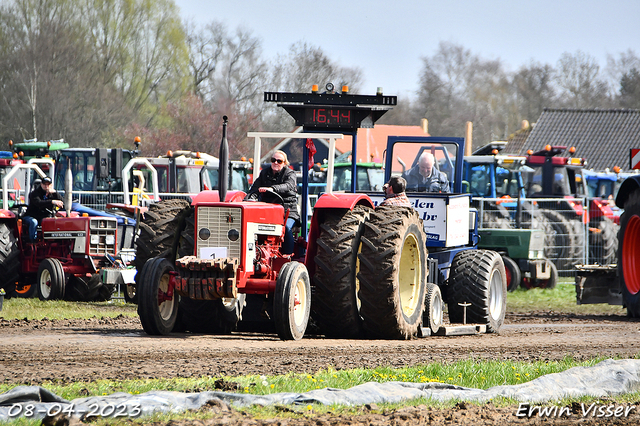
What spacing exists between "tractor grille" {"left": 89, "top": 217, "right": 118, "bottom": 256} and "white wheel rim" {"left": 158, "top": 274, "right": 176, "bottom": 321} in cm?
663

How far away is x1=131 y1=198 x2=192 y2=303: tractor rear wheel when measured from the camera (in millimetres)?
9383

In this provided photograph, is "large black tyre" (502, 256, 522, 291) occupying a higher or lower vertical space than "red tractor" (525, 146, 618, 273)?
lower

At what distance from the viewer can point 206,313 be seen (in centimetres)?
962

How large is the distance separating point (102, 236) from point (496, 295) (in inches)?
297

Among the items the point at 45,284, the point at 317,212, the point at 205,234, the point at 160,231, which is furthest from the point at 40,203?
the point at 317,212

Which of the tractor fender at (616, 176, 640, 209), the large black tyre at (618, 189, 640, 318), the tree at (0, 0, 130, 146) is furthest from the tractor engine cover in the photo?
the tree at (0, 0, 130, 146)

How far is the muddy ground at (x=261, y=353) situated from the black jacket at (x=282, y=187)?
148cm

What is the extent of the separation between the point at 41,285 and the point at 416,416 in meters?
11.6

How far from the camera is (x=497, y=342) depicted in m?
9.52

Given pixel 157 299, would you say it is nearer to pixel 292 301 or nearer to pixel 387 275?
pixel 292 301

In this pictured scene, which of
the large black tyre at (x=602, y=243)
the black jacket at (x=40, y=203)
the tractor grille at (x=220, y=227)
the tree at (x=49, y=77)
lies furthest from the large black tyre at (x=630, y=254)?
the tree at (x=49, y=77)

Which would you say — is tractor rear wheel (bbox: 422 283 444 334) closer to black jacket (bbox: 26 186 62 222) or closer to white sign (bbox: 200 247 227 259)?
white sign (bbox: 200 247 227 259)

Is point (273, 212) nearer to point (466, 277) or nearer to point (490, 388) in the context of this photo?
point (466, 277)

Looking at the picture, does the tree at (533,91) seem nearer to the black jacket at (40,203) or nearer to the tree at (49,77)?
the tree at (49,77)
